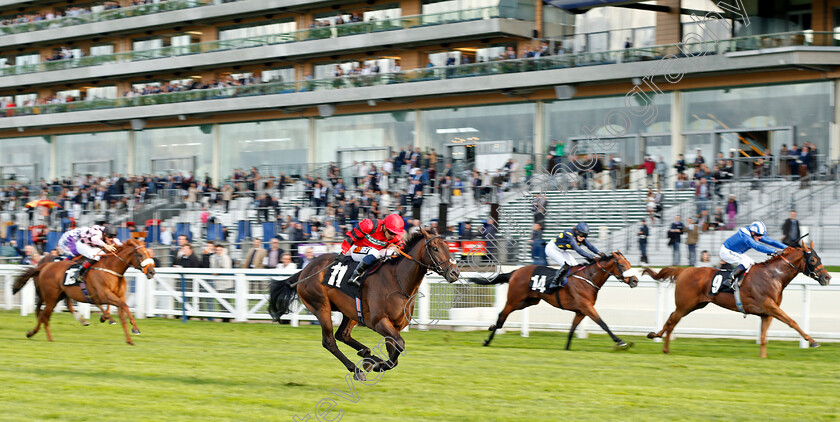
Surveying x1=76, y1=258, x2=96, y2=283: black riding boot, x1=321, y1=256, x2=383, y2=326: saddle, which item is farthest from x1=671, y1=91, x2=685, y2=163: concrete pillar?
x1=321, y1=256, x2=383, y2=326: saddle

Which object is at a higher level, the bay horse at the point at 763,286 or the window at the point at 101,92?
the window at the point at 101,92

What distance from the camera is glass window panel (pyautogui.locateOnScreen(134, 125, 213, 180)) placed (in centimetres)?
3969

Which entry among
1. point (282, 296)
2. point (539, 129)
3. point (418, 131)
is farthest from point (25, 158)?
point (282, 296)

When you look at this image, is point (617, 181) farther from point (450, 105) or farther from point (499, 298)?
point (450, 105)

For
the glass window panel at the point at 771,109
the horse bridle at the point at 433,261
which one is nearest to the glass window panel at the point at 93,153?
the glass window panel at the point at 771,109

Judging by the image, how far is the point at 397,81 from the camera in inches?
1313

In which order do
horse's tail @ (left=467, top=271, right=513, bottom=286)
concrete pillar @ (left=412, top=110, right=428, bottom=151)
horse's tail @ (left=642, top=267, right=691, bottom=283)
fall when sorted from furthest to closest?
concrete pillar @ (left=412, top=110, right=428, bottom=151), horse's tail @ (left=467, top=271, right=513, bottom=286), horse's tail @ (left=642, top=267, right=691, bottom=283)

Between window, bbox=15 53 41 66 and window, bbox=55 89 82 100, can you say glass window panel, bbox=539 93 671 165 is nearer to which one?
window, bbox=55 89 82 100

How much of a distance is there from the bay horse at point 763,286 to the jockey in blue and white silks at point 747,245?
120 millimetres

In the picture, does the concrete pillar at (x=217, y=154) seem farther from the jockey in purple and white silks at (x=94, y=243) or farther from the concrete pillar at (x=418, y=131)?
the jockey in purple and white silks at (x=94, y=243)

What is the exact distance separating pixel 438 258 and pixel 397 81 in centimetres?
2540

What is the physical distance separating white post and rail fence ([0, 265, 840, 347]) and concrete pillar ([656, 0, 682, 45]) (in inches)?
515

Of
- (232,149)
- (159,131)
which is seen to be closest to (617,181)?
(232,149)

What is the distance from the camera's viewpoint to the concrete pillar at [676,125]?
2758 centimetres
